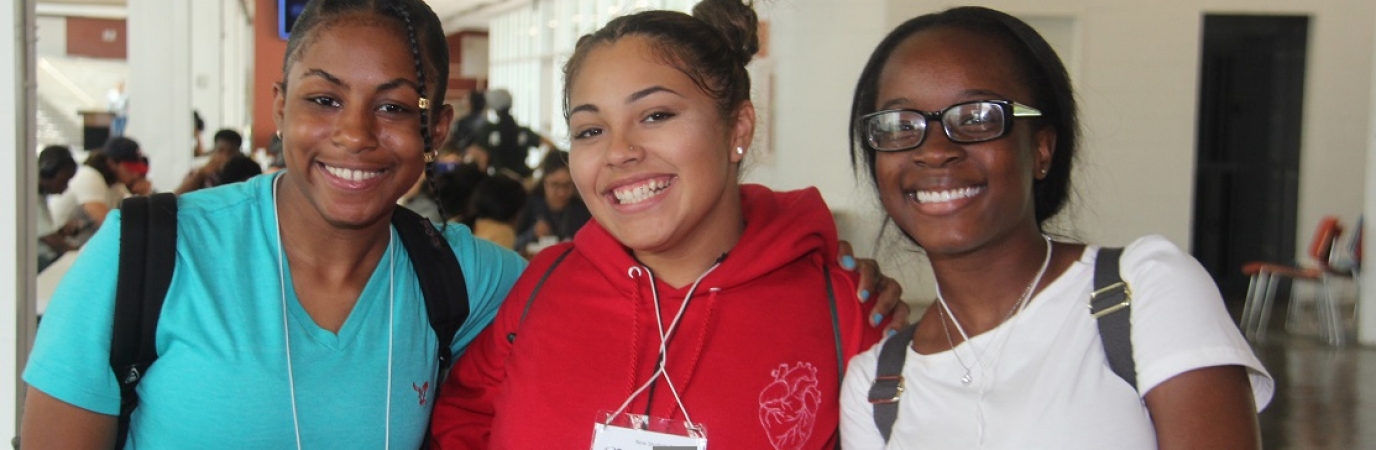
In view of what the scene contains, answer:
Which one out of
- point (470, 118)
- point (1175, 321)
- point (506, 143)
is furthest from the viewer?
point (470, 118)

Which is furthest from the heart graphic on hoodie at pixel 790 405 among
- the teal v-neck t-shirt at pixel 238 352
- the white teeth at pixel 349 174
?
the white teeth at pixel 349 174

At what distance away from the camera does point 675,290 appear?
1.86 meters

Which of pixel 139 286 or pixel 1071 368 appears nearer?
pixel 1071 368

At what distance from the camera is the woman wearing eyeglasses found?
54.4 inches

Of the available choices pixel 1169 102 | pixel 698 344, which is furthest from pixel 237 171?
pixel 1169 102

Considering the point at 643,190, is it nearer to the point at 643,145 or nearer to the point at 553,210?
the point at 643,145

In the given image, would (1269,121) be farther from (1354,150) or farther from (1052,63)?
(1052,63)

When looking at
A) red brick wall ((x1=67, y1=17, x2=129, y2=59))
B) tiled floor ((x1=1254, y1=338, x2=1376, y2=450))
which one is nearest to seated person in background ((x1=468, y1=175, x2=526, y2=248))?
tiled floor ((x1=1254, y1=338, x2=1376, y2=450))

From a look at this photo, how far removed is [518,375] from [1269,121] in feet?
33.0

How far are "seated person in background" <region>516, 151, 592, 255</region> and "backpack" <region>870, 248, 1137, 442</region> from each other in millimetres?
4717

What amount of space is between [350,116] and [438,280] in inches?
12.9

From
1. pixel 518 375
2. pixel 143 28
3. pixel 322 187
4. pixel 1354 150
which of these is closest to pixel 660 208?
pixel 518 375

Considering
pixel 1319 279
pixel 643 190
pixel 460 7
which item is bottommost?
pixel 1319 279

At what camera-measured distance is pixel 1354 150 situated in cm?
993
